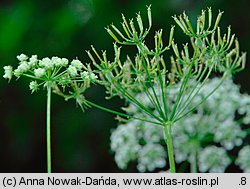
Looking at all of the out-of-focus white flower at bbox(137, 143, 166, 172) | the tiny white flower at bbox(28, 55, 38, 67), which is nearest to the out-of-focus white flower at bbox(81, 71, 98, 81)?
the tiny white flower at bbox(28, 55, 38, 67)

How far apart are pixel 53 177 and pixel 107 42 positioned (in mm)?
1979

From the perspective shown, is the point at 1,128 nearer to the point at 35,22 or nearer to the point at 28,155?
the point at 28,155

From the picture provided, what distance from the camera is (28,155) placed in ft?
12.1

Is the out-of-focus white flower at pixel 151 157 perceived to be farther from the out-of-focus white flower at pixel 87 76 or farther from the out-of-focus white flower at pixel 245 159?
the out-of-focus white flower at pixel 87 76

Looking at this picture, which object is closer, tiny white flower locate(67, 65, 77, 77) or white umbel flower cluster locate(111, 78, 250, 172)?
tiny white flower locate(67, 65, 77, 77)

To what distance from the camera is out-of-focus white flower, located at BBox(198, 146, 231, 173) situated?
2.13 m

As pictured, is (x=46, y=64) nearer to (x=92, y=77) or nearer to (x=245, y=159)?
(x=92, y=77)

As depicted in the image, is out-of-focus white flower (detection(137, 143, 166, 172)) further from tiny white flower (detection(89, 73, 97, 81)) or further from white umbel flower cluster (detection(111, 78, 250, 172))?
tiny white flower (detection(89, 73, 97, 81))

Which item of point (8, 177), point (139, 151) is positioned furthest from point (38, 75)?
point (139, 151)

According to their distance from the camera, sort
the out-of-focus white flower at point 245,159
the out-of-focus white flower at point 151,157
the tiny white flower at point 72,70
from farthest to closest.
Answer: the out-of-focus white flower at point 151,157, the out-of-focus white flower at point 245,159, the tiny white flower at point 72,70

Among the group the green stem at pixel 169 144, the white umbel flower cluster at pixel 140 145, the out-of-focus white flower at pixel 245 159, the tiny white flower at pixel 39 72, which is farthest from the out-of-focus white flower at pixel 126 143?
the tiny white flower at pixel 39 72

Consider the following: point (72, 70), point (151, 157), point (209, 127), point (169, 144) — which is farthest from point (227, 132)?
point (72, 70)

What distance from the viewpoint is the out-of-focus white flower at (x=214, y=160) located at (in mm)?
2129

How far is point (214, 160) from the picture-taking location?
213 cm
